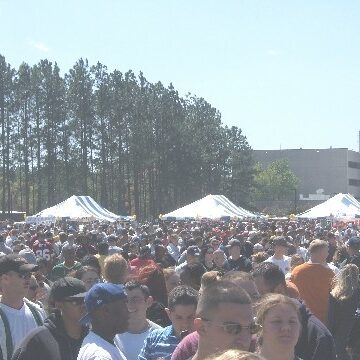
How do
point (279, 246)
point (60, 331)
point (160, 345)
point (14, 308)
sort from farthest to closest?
point (279, 246) < point (14, 308) < point (160, 345) < point (60, 331)

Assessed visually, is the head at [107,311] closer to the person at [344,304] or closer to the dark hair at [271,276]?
the dark hair at [271,276]

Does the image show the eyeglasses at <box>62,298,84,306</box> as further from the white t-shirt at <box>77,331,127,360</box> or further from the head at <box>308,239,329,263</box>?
the head at <box>308,239,329,263</box>

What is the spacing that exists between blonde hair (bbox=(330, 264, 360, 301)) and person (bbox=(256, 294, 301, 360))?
394 centimetres

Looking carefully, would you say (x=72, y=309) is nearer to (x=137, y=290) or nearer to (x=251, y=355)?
(x=137, y=290)

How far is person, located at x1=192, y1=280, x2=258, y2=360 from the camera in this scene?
3.55 metres

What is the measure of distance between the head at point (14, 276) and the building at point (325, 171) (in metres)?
129

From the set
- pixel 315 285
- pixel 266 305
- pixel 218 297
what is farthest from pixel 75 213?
pixel 218 297

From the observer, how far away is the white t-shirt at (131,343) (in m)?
6.06

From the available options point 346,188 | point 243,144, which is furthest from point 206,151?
point 346,188

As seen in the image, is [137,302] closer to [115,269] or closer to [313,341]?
[115,269]

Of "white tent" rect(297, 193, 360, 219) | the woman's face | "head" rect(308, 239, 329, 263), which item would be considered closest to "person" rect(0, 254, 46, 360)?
the woman's face

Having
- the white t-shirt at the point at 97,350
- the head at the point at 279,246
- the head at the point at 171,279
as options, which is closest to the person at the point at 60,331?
the white t-shirt at the point at 97,350

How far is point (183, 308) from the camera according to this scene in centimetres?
571

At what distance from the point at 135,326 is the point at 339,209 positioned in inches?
1434
